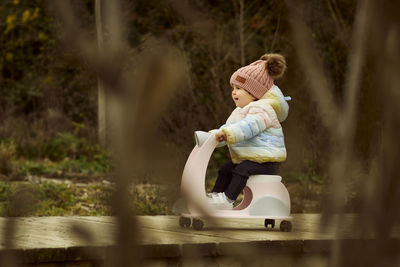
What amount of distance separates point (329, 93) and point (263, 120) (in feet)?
10.6

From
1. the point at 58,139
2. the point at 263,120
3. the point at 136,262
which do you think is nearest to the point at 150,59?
the point at 136,262

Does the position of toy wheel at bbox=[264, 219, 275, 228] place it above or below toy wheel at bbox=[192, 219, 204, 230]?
below

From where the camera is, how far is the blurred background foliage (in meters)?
1.04

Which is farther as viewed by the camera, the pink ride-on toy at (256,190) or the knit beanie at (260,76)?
the knit beanie at (260,76)

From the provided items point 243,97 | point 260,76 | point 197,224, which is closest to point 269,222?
point 197,224

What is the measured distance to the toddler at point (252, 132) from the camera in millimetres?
4242

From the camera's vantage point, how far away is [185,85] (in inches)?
143

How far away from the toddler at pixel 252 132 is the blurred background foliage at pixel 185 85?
0.81ft

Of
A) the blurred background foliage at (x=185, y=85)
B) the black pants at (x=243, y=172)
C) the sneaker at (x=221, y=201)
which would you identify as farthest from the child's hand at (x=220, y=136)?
the blurred background foliage at (x=185, y=85)

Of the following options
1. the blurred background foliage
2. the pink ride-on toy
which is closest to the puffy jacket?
the pink ride-on toy

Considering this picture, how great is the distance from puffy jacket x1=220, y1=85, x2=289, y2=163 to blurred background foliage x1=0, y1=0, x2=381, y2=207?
0.23 metres

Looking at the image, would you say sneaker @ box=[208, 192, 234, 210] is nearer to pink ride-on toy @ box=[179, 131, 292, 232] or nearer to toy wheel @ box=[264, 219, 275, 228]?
pink ride-on toy @ box=[179, 131, 292, 232]

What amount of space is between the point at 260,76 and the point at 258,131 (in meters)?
0.42

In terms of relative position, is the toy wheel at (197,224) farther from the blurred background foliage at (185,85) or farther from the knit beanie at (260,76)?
the knit beanie at (260,76)
